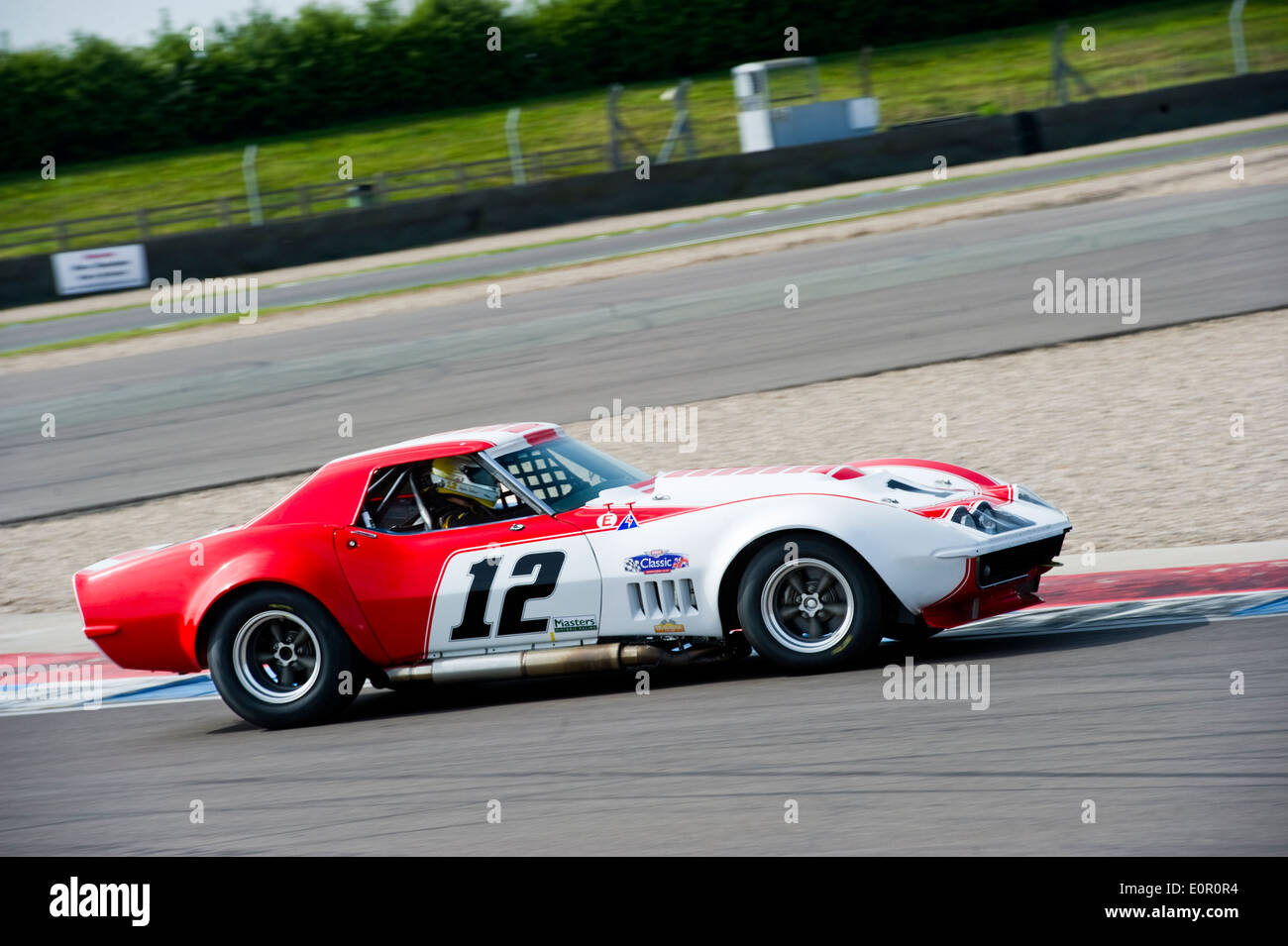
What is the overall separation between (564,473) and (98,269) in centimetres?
2394

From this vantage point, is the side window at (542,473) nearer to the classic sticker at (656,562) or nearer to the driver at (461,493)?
the driver at (461,493)

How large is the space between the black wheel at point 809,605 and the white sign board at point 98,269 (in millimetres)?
24215

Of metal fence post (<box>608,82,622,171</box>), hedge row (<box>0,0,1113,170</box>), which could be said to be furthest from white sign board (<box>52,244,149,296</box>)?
→ hedge row (<box>0,0,1113,170</box>)

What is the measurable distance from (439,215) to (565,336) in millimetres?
12596

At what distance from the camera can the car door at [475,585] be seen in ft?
21.6

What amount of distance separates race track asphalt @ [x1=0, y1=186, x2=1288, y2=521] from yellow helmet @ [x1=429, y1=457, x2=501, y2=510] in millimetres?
5697

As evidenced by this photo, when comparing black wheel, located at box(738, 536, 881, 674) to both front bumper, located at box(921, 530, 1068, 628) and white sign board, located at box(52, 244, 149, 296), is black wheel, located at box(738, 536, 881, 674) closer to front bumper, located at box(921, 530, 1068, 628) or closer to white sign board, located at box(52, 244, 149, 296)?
front bumper, located at box(921, 530, 1068, 628)

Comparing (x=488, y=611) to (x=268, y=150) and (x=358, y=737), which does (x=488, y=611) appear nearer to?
(x=358, y=737)

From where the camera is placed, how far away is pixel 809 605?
6352 mm

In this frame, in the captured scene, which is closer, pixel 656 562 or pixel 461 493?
pixel 656 562

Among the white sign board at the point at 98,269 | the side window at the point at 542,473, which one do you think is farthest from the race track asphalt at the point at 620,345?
the white sign board at the point at 98,269

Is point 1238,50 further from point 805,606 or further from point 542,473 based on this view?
point 805,606

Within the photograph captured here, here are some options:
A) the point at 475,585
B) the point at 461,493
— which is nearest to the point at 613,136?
the point at 461,493

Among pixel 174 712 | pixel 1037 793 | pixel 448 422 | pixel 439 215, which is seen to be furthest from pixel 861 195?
pixel 1037 793
